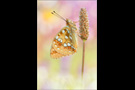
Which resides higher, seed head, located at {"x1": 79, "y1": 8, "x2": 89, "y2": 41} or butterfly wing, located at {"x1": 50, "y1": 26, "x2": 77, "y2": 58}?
seed head, located at {"x1": 79, "y1": 8, "x2": 89, "y2": 41}

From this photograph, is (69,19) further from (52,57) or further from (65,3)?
(52,57)

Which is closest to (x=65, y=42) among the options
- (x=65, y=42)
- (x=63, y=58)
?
(x=65, y=42)

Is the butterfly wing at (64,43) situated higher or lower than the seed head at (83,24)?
lower

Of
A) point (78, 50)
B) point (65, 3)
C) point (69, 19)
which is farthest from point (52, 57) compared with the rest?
point (65, 3)

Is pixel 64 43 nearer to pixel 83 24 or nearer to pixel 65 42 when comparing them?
pixel 65 42
